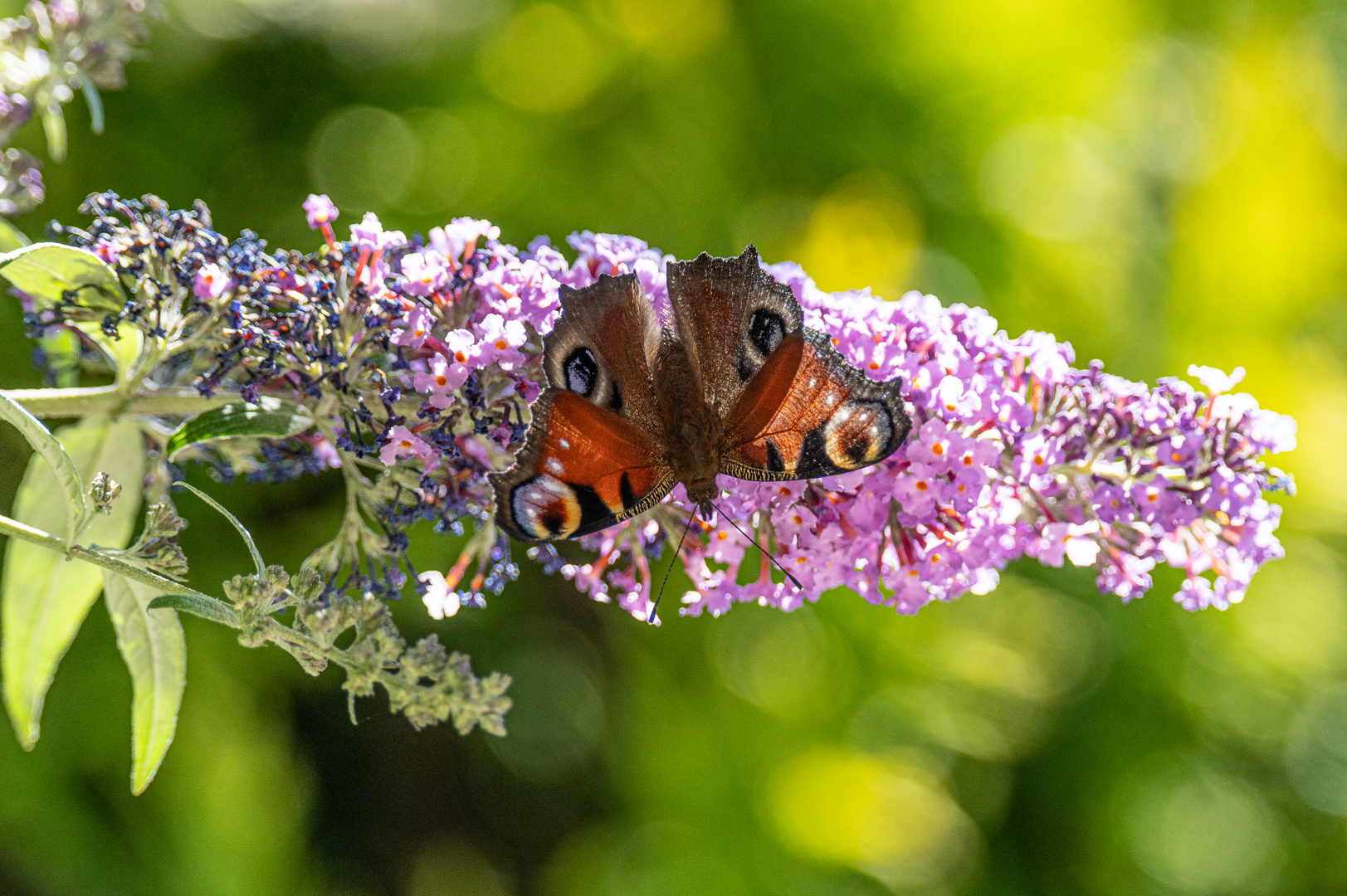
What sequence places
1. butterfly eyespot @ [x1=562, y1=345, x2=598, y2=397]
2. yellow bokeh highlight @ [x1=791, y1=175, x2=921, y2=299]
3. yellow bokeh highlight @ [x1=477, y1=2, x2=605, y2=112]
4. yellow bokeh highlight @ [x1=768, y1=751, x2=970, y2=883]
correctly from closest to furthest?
butterfly eyespot @ [x1=562, y1=345, x2=598, y2=397], yellow bokeh highlight @ [x1=768, y1=751, x2=970, y2=883], yellow bokeh highlight @ [x1=791, y1=175, x2=921, y2=299], yellow bokeh highlight @ [x1=477, y1=2, x2=605, y2=112]

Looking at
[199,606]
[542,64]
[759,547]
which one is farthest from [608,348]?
[542,64]

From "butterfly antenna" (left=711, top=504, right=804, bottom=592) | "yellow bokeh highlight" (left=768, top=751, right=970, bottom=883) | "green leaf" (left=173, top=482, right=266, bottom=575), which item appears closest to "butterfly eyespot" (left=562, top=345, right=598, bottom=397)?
"butterfly antenna" (left=711, top=504, right=804, bottom=592)

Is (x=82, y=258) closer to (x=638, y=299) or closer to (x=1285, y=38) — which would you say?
(x=638, y=299)

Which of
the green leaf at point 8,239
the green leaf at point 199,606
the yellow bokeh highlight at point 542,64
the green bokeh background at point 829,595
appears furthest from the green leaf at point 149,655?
the yellow bokeh highlight at point 542,64

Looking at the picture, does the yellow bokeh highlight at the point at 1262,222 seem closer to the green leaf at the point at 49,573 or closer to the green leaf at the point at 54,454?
the green leaf at the point at 49,573

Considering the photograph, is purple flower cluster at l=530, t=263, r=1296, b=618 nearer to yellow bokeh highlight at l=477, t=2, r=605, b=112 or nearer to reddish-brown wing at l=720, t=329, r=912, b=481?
reddish-brown wing at l=720, t=329, r=912, b=481

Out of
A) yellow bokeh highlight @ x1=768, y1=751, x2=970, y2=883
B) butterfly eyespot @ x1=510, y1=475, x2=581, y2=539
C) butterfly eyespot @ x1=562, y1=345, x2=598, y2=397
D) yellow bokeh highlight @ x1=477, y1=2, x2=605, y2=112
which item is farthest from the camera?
yellow bokeh highlight @ x1=477, y1=2, x2=605, y2=112

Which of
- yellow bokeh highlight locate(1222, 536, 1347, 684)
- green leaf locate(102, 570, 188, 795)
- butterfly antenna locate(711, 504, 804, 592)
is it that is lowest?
green leaf locate(102, 570, 188, 795)
